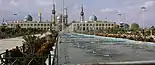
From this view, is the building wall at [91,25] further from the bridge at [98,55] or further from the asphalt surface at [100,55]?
the asphalt surface at [100,55]

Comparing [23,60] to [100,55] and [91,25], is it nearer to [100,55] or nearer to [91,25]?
[100,55]

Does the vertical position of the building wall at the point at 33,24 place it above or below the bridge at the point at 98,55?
above

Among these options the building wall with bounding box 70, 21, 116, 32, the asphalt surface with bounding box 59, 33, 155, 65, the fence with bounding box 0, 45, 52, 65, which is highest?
the building wall with bounding box 70, 21, 116, 32

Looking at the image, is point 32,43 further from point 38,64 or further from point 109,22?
point 109,22

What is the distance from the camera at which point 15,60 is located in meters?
5.30

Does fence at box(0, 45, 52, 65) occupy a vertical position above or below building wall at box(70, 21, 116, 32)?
below

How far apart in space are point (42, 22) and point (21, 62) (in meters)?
103

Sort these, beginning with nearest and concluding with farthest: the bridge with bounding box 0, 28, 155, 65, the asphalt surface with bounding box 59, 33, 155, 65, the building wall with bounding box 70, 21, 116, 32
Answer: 1. the bridge with bounding box 0, 28, 155, 65
2. the asphalt surface with bounding box 59, 33, 155, 65
3. the building wall with bounding box 70, 21, 116, 32

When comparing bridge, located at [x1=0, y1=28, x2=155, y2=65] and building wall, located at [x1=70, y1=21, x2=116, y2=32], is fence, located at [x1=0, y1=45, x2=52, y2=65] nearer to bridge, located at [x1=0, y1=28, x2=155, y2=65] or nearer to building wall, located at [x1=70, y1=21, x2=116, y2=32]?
bridge, located at [x1=0, y1=28, x2=155, y2=65]

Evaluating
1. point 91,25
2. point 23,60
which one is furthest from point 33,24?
point 23,60

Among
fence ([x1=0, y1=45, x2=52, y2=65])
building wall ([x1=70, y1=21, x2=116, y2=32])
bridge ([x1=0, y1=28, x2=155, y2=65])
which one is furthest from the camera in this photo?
building wall ([x1=70, y1=21, x2=116, y2=32])

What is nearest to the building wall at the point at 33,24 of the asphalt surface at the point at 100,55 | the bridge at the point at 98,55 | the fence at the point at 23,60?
the bridge at the point at 98,55

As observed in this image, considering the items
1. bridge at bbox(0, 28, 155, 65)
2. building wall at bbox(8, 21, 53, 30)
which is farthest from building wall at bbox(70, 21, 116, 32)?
bridge at bbox(0, 28, 155, 65)

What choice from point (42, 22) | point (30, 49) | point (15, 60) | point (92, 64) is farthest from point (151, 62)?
point (42, 22)
